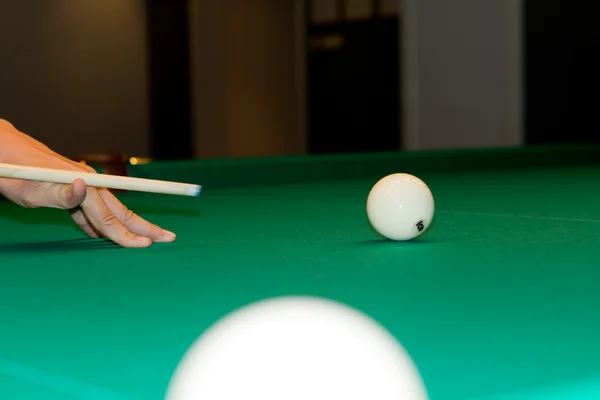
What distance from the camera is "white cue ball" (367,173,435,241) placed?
5.39 ft

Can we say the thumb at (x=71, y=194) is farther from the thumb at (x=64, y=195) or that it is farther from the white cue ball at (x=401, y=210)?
the white cue ball at (x=401, y=210)

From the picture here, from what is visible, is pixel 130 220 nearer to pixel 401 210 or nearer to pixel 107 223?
A: pixel 107 223

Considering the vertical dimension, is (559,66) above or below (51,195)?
above

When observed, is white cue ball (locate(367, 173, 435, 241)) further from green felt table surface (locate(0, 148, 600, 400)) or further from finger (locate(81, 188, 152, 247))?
finger (locate(81, 188, 152, 247))

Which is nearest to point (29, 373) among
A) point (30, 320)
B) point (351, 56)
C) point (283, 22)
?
point (30, 320)

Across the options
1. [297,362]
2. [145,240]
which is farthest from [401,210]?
[297,362]

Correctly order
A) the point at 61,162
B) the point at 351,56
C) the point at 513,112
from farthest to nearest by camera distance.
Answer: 1. the point at 351,56
2. the point at 513,112
3. the point at 61,162

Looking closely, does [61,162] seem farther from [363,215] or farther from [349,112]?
[349,112]

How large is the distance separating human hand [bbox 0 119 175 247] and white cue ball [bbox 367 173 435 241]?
39 centimetres

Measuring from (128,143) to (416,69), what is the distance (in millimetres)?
2866

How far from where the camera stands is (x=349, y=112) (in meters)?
9.69

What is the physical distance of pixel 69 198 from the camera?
5.23 feet

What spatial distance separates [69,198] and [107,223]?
Result: 8cm

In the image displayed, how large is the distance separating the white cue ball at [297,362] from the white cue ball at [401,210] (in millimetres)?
992
